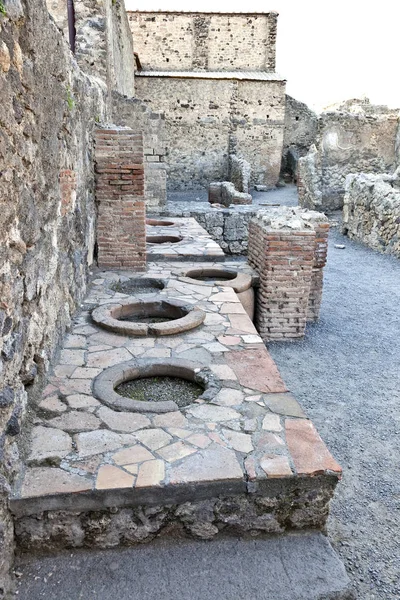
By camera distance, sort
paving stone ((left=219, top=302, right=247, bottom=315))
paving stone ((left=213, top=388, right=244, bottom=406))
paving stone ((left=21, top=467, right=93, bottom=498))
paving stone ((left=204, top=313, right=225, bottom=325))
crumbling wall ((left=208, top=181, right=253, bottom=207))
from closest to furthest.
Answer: paving stone ((left=21, top=467, right=93, bottom=498)) < paving stone ((left=213, top=388, right=244, bottom=406)) < paving stone ((left=204, top=313, right=225, bottom=325)) < paving stone ((left=219, top=302, right=247, bottom=315)) < crumbling wall ((left=208, top=181, right=253, bottom=207))

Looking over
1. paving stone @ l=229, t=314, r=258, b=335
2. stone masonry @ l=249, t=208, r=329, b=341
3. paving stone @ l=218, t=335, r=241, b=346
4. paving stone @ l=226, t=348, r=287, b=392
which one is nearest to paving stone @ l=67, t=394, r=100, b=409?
paving stone @ l=226, t=348, r=287, b=392

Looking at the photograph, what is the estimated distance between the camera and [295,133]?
21109 mm

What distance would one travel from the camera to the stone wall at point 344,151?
15.5 meters

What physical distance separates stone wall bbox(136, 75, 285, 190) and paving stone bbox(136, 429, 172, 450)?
17729 mm

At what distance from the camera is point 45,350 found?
3.17 m

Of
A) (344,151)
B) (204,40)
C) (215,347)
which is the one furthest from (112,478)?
(204,40)

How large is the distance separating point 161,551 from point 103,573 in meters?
0.28

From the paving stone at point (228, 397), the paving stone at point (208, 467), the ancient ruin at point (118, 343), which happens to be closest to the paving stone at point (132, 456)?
the ancient ruin at point (118, 343)

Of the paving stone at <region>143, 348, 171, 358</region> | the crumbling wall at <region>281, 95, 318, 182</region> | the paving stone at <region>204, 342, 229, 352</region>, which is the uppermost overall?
the crumbling wall at <region>281, 95, 318, 182</region>

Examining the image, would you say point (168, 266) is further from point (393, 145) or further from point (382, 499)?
point (393, 145)

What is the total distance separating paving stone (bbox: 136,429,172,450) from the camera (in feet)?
8.42

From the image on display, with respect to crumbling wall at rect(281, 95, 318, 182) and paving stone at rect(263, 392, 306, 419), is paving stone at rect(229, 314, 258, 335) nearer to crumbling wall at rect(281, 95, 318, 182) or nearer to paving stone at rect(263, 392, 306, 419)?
paving stone at rect(263, 392, 306, 419)

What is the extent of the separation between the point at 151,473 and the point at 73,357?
1.53m

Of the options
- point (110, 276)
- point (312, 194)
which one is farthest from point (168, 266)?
point (312, 194)
